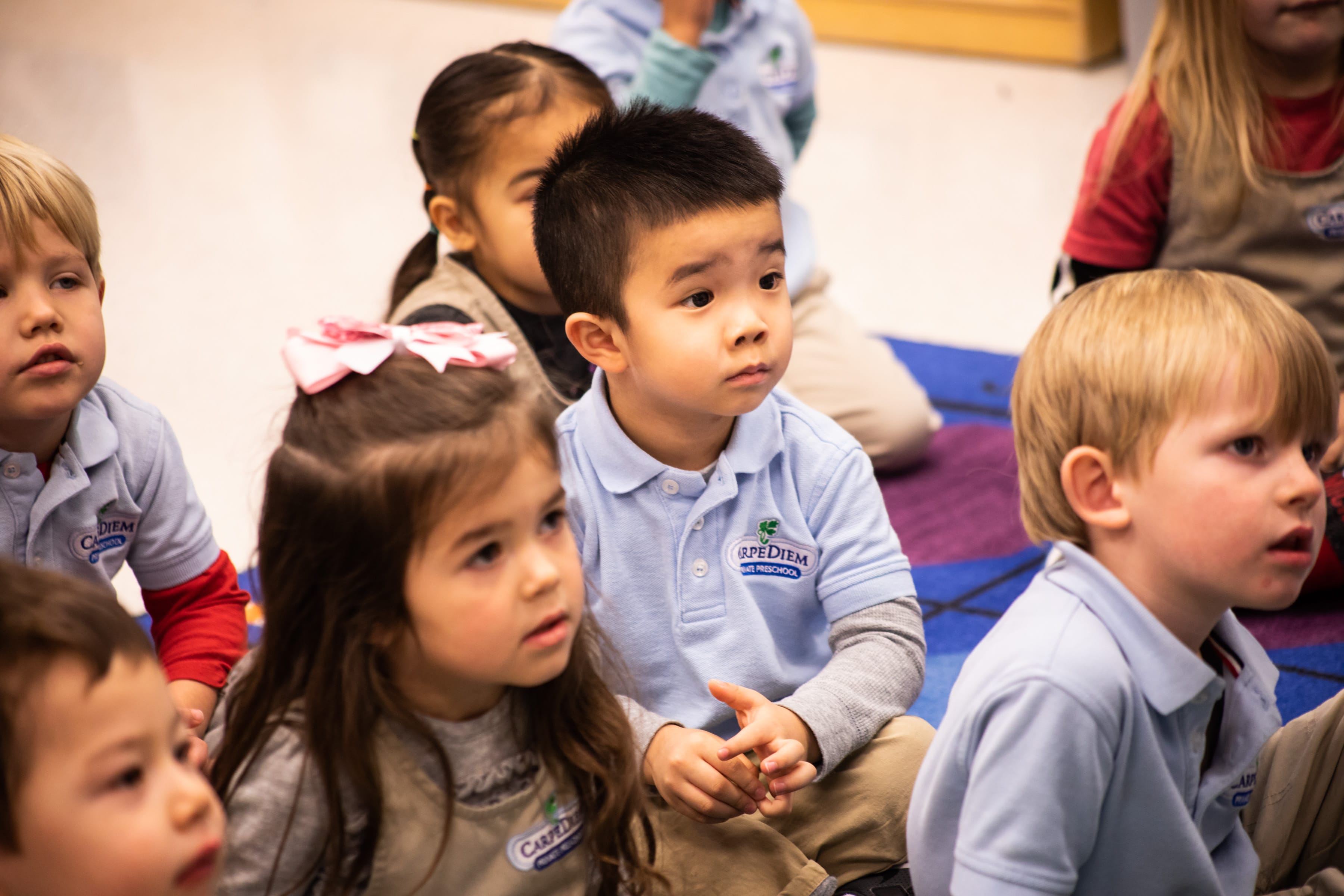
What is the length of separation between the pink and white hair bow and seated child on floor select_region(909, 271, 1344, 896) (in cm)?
39

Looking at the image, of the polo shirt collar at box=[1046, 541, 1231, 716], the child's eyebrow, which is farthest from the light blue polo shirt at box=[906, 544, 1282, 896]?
the child's eyebrow

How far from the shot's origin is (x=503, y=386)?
901 millimetres

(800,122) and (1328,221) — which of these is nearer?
(1328,221)

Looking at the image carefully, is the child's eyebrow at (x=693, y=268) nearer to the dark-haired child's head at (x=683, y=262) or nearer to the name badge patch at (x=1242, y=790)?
the dark-haired child's head at (x=683, y=262)

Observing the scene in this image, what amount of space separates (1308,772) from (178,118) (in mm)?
3786

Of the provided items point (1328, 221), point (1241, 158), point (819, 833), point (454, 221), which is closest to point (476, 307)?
point (454, 221)

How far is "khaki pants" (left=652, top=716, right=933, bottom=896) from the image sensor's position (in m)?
1.06

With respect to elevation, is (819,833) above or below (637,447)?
below

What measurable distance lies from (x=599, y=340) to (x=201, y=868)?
0.60m

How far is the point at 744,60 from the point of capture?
2.08 metres

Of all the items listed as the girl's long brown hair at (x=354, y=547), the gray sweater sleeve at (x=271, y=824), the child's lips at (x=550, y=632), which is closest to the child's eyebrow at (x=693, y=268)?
the girl's long brown hair at (x=354, y=547)

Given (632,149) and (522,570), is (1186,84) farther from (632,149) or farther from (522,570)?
(522,570)

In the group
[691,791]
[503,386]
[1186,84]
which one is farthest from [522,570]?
[1186,84]

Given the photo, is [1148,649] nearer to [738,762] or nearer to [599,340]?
[738,762]
